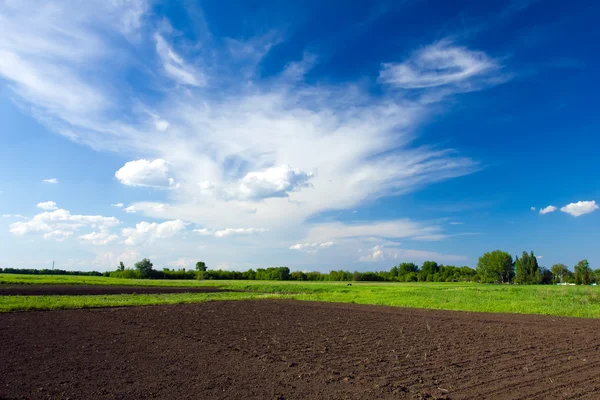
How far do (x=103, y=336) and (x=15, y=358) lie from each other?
14.3ft

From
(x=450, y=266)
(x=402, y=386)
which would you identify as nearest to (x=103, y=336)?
(x=402, y=386)

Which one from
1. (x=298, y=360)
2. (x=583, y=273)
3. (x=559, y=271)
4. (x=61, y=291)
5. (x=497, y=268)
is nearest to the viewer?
(x=298, y=360)

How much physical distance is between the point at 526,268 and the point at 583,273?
1876 centimetres

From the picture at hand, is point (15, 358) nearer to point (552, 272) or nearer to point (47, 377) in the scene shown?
point (47, 377)

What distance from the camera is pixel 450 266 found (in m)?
160

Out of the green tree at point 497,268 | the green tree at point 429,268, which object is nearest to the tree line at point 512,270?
the green tree at point 497,268

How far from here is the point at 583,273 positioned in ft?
411

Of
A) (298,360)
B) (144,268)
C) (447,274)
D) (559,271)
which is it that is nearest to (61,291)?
(298,360)

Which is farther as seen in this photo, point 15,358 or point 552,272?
point 552,272

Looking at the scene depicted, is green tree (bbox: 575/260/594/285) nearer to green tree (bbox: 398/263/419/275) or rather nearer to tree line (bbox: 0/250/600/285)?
tree line (bbox: 0/250/600/285)

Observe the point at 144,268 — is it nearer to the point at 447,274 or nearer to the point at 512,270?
the point at 447,274

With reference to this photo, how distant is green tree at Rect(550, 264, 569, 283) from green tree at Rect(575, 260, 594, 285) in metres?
24.5

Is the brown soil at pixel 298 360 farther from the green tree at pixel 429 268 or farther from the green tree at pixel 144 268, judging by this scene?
the green tree at pixel 429 268

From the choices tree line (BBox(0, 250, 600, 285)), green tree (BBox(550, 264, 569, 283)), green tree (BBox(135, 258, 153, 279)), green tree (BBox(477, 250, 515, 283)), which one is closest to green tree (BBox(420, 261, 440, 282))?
tree line (BBox(0, 250, 600, 285))
